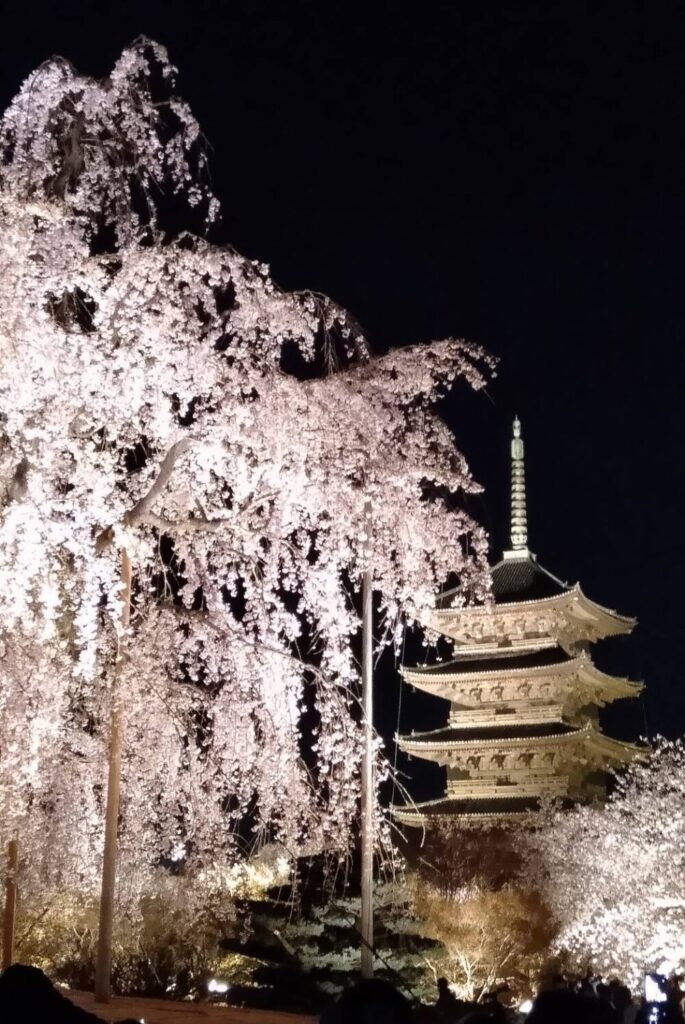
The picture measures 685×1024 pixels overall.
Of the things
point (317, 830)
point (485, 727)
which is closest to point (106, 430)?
point (317, 830)

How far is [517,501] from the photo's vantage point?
32.9 metres

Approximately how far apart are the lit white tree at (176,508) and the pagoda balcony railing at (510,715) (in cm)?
2065

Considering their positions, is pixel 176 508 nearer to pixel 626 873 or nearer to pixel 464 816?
pixel 626 873

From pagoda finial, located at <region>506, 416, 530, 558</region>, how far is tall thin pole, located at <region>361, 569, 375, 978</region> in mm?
22044

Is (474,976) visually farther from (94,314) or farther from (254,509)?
(94,314)

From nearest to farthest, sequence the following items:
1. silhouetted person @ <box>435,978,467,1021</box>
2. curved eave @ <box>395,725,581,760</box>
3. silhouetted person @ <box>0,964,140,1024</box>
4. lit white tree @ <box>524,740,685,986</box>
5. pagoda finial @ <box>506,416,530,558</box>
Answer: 1. silhouetted person @ <box>0,964,140,1024</box>
2. silhouetted person @ <box>435,978,467,1021</box>
3. lit white tree @ <box>524,740,685,986</box>
4. curved eave @ <box>395,725,581,760</box>
5. pagoda finial @ <box>506,416,530,558</box>

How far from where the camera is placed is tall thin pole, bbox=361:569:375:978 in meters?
8.43

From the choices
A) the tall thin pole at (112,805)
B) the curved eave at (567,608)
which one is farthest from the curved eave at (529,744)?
the tall thin pole at (112,805)

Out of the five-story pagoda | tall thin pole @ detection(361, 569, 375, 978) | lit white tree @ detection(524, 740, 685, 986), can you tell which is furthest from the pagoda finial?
tall thin pole @ detection(361, 569, 375, 978)

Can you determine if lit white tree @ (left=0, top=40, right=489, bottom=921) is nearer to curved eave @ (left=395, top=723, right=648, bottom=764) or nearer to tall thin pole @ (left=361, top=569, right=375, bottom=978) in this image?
tall thin pole @ (left=361, top=569, right=375, bottom=978)

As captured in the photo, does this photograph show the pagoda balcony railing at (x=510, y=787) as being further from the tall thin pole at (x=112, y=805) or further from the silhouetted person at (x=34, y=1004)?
the silhouetted person at (x=34, y=1004)

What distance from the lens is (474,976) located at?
19688mm

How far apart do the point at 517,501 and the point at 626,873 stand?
1534 cm

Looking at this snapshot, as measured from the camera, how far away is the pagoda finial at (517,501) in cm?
3162
